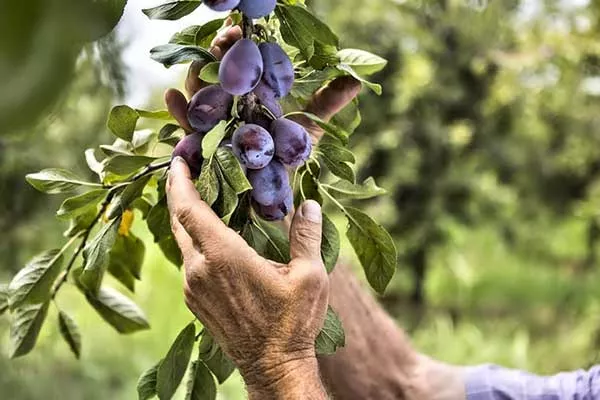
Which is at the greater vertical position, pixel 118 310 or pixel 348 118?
pixel 348 118

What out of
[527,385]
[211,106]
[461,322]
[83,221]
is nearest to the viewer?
[211,106]

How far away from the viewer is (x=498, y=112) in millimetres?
2805

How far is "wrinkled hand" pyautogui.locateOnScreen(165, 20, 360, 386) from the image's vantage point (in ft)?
1.91

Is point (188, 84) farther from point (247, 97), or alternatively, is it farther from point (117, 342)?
point (117, 342)

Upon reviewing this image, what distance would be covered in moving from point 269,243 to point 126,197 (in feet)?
0.34

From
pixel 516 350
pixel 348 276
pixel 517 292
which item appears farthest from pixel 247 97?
pixel 517 292

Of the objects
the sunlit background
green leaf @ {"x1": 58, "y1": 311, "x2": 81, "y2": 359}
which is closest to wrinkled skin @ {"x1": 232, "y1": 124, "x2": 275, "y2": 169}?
green leaf @ {"x1": 58, "y1": 311, "x2": 81, "y2": 359}

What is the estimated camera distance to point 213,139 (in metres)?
0.56

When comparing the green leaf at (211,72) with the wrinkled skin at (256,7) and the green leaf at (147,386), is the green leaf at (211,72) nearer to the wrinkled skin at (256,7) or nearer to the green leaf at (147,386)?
the wrinkled skin at (256,7)

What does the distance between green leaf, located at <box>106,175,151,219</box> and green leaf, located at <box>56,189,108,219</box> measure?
0.01 meters

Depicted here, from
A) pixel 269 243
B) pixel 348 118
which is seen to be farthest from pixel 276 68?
pixel 348 118

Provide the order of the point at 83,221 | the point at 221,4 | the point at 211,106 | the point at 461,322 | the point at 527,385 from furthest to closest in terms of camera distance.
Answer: the point at 461,322, the point at 527,385, the point at 83,221, the point at 211,106, the point at 221,4

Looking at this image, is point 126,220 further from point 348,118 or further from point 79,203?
point 348,118

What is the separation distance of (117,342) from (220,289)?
5.80 ft
